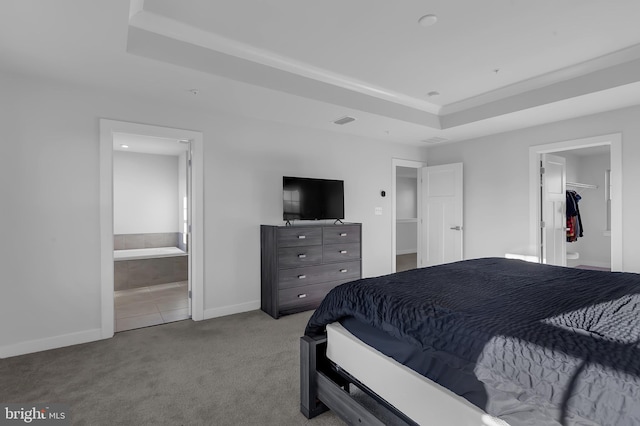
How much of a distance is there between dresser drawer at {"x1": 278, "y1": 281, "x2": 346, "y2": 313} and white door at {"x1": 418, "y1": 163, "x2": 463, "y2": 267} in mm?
2333

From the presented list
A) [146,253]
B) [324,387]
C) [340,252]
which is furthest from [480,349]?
[146,253]

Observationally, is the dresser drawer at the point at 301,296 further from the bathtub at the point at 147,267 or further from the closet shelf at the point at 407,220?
the closet shelf at the point at 407,220

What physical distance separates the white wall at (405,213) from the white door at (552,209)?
4.42 meters

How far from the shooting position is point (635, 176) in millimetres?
3701

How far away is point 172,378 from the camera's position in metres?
2.52

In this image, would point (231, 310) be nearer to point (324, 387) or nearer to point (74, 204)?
point (74, 204)

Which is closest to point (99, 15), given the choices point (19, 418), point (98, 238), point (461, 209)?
point (98, 238)

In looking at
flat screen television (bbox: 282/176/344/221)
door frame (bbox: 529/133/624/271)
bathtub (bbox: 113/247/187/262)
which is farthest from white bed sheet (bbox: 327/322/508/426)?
bathtub (bbox: 113/247/187/262)

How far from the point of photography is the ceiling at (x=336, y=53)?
2.36 metres

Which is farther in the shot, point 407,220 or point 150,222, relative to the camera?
point 407,220

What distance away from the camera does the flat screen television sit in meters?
4.28

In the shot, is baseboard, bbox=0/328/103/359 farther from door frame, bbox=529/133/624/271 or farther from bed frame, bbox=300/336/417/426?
door frame, bbox=529/133/624/271

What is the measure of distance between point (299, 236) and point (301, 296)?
2.41ft

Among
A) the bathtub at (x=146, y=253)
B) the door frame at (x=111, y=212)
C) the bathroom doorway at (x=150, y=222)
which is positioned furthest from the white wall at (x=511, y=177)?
the bathtub at (x=146, y=253)
